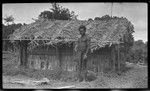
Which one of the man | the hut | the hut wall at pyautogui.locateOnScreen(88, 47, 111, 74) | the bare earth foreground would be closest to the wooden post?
the hut

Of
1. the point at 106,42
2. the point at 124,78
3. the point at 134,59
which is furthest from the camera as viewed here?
the point at 134,59

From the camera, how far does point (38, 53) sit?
46.8ft

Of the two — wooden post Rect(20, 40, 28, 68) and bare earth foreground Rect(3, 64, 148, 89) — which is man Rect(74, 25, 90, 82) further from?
wooden post Rect(20, 40, 28, 68)

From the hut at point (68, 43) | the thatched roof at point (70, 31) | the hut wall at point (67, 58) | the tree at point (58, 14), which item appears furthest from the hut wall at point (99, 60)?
the tree at point (58, 14)

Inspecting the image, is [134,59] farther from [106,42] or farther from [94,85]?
[94,85]

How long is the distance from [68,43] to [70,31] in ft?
3.43

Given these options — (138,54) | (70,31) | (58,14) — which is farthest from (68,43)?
(58,14)

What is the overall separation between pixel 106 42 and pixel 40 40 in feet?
10.3

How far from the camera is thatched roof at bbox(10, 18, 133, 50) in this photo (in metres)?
12.9

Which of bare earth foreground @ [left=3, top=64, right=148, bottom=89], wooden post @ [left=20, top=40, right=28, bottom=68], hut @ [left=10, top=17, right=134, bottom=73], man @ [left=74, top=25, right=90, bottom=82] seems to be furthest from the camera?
wooden post @ [left=20, top=40, right=28, bottom=68]

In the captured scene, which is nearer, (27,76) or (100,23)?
(27,76)

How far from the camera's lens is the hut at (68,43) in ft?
42.0

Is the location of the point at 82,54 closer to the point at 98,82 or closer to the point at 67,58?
the point at 98,82

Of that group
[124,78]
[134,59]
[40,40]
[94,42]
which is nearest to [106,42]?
[94,42]
